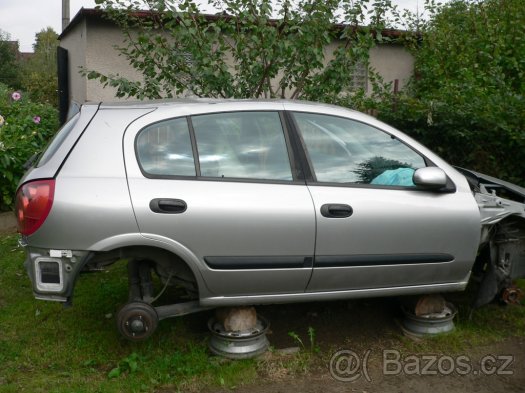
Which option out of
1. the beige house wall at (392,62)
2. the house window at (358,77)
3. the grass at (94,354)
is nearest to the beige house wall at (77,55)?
the house window at (358,77)

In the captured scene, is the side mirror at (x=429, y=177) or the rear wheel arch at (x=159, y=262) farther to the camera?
the side mirror at (x=429, y=177)

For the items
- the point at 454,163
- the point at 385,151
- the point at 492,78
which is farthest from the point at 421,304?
the point at 492,78

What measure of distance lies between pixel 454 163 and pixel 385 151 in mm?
2435

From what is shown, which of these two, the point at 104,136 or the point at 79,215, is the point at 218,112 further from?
the point at 79,215

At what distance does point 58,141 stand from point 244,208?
48.8 inches

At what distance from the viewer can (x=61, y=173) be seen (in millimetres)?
3355

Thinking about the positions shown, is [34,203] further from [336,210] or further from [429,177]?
[429,177]

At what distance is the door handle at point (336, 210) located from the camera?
3590 millimetres

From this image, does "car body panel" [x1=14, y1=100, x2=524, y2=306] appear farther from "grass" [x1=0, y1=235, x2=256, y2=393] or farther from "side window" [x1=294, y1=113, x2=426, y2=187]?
"grass" [x1=0, y1=235, x2=256, y2=393]

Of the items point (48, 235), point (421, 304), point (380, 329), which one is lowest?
point (380, 329)

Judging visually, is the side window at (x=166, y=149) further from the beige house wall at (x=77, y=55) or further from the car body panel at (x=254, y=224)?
the beige house wall at (x=77, y=55)

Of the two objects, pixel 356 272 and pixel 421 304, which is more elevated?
pixel 356 272

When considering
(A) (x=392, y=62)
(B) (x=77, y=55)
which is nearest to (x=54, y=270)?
(B) (x=77, y=55)

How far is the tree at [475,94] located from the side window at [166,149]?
A: 3.35 metres
